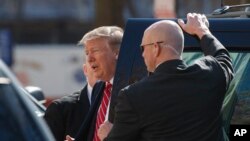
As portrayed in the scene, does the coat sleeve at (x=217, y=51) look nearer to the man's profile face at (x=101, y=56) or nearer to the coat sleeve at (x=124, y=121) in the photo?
the coat sleeve at (x=124, y=121)

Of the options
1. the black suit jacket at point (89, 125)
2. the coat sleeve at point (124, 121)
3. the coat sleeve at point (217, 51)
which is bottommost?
the black suit jacket at point (89, 125)

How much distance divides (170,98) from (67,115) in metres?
1.78

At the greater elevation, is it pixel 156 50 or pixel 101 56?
pixel 156 50

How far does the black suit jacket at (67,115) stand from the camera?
19.0 feet

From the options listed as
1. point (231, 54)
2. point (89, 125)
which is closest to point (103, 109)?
point (89, 125)

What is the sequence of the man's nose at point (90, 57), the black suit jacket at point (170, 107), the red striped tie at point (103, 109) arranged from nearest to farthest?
the black suit jacket at point (170, 107)
the red striped tie at point (103, 109)
the man's nose at point (90, 57)

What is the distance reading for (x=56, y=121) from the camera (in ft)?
19.1

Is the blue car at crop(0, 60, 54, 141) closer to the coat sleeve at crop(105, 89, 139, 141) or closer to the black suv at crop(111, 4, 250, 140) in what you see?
the coat sleeve at crop(105, 89, 139, 141)

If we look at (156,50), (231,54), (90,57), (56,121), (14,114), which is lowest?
(56,121)

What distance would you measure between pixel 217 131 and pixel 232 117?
0.62ft

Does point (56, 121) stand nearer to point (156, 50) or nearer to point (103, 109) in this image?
point (103, 109)

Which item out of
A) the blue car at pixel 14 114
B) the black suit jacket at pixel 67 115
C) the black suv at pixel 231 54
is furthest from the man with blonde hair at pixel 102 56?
the blue car at pixel 14 114

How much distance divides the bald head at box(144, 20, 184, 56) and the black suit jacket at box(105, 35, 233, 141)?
8 cm

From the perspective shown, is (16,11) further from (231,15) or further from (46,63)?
(231,15)
